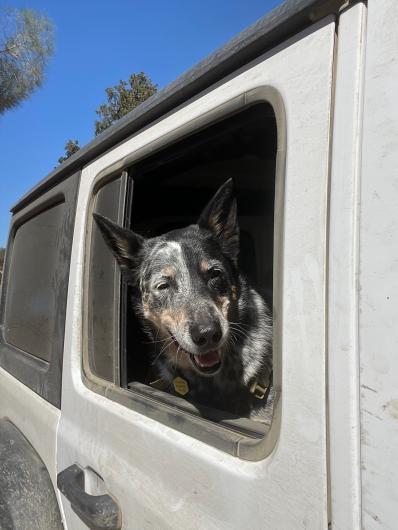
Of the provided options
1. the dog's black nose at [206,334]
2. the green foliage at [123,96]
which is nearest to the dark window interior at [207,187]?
the dog's black nose at [206,334]

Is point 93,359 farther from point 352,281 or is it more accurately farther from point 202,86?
point 352,281

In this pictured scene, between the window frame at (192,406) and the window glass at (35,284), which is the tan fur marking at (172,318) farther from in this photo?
the window glass at (35,284)

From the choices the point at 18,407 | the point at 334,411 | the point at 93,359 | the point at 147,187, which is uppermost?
the point at 147,187

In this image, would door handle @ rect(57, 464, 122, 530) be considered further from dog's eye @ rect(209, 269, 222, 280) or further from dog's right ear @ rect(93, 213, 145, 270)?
dog's eye @ rect(209, 269, 222, 280)

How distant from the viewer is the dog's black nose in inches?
88.8

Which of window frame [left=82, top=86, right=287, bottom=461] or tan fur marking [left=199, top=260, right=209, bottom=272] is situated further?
tan fur marking [left=199, top=260, right=209, bottom=272]

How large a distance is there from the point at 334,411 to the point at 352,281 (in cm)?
26

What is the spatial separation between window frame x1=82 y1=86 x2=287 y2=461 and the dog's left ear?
20.7 inches

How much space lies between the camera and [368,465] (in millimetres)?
888

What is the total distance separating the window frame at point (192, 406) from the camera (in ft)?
3.81

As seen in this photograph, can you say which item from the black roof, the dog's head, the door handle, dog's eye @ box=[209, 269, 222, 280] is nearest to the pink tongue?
the dog's head

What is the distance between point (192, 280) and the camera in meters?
2.60

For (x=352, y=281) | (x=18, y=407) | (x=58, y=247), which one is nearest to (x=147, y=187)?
(x=58, y=247)

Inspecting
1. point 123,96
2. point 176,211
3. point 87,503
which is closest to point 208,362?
point 87,503
